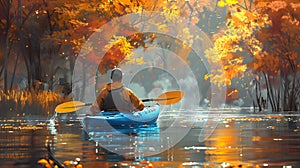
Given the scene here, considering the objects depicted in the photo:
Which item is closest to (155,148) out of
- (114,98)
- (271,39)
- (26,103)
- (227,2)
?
(114,98)

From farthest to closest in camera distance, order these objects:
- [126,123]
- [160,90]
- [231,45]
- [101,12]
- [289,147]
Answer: [160,90], [231,45], [101,12], [126,123], [289,147]

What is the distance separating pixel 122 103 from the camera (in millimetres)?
25047

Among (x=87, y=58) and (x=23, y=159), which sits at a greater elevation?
(x=87, y=58)

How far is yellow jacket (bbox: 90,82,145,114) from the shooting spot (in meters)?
24.8

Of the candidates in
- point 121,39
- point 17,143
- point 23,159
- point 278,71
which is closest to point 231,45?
point 278,71

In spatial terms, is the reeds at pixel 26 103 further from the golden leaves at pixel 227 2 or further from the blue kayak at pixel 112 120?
the blue kayak at pixel 112 120

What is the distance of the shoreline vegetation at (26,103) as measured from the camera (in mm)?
37625

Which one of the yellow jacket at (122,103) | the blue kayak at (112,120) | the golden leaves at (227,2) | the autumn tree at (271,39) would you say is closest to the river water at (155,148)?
the blue kayak at (112,120)

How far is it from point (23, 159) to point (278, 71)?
3426cm

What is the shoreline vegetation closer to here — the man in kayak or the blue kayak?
the blue kayak

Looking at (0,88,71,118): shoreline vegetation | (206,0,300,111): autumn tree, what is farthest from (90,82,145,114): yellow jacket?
(206,0,300,111): autumn tree

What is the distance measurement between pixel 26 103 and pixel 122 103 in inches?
544

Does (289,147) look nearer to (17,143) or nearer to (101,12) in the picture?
(17,143)

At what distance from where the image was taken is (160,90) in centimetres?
8125
